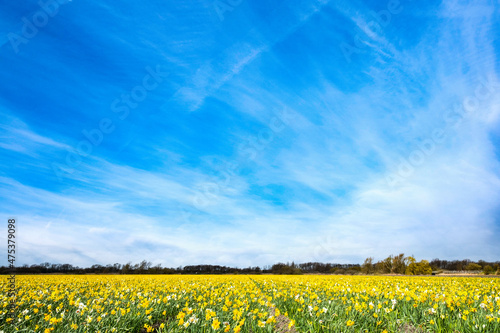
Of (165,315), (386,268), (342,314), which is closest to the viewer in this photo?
(342,314)

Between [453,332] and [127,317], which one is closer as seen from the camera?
[453,332]

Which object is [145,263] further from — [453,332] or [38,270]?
[453,332]

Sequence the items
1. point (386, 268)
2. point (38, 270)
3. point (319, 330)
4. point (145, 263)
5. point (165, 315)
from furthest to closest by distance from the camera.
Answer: point (386, 268) < point (145, 263) < point (38, 270) < point (165, 315) < point (319, 330)

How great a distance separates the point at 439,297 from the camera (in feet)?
26.0

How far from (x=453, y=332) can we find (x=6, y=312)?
39.6 ft

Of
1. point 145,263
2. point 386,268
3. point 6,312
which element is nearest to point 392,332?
point 6,312

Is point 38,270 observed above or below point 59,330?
below

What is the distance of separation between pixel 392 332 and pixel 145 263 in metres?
76.8

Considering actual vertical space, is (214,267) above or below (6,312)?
below

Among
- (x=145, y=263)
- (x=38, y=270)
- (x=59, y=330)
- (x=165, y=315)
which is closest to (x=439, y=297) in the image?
(x=165, y=315)

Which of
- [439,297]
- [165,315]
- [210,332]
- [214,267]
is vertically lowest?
[214,267]

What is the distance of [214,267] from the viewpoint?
80562mm

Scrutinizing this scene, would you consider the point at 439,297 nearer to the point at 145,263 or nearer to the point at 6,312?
the point at 6,312

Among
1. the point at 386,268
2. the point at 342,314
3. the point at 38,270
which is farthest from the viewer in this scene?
the point at 386,268
